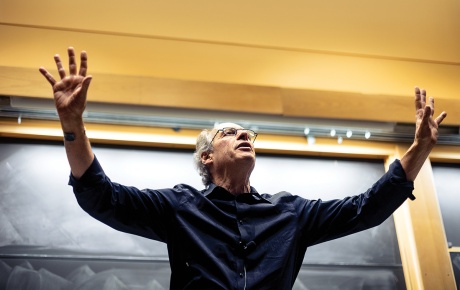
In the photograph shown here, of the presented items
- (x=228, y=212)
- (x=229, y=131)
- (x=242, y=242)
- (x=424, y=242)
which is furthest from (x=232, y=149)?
(x=424, y=242)

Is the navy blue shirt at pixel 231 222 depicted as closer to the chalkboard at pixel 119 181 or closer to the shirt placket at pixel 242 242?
the shirt placket at pixel 242 242

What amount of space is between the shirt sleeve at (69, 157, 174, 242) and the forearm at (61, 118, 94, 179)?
2cm

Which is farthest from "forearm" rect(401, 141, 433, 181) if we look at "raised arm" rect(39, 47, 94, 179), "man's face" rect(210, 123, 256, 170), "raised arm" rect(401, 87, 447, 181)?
"raised arm" rect(39, 47, 94, 179)

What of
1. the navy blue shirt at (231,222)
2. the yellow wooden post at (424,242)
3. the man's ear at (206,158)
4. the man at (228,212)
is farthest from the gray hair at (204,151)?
the yellow wooden post at (424,242)

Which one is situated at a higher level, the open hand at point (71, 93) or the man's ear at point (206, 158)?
the open hand at point (71, 93)

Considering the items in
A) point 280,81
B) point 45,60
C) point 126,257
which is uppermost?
point 45,60

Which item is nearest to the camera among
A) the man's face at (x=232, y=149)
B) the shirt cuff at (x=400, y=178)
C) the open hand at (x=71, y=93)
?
the open hand at (x=71, y=93)

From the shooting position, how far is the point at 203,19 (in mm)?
3326

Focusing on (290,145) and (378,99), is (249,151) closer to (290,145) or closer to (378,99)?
(290,145)

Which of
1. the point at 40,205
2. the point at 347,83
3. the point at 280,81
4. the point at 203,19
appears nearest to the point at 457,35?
the point at 347,83

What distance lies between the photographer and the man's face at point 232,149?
7.32 ft

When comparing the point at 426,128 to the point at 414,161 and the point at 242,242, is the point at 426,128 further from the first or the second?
the point at 242,242

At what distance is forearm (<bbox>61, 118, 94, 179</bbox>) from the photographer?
1711 millimetres

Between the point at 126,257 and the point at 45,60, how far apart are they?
4.33ft
